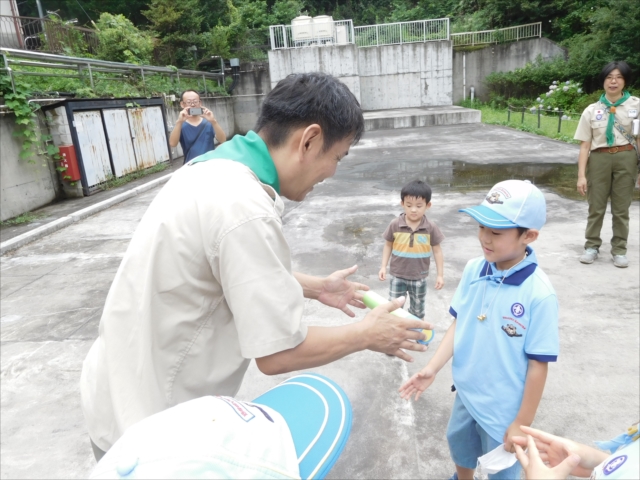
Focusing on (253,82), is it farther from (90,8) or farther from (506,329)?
(506,329)

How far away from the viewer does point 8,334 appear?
3.91 metres

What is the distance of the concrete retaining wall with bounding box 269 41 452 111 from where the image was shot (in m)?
21.3

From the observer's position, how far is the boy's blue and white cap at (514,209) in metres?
1.71

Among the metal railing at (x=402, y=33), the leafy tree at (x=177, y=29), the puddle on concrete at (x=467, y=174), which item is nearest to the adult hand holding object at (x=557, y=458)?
the puddle on concrete at (x=467, y=174)

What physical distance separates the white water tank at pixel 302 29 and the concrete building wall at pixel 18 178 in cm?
1494

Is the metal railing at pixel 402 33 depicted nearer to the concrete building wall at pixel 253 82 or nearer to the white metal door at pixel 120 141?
the concrete building wall at pixel 253 82

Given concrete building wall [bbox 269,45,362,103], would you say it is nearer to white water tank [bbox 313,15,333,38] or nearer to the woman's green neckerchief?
white water tank [bbox 313,15,333,38]

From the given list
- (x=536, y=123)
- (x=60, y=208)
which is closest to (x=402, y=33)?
(x=536, y=123)

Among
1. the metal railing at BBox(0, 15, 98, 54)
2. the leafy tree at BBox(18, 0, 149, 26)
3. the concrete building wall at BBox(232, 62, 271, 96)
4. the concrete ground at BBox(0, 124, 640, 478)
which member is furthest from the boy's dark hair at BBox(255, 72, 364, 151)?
the leafy tree at BBox(18, 0, 149, 26)

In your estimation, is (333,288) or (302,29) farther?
(302,29)

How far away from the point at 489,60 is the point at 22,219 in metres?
22.9

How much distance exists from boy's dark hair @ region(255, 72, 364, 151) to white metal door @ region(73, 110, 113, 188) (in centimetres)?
866

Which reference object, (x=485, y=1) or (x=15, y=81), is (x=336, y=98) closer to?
(x=15, y=81)

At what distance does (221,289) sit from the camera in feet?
4.18
